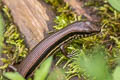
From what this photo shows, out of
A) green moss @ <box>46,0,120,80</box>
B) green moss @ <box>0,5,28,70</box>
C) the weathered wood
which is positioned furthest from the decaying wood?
green moss @ <box>0,5,28,70</box>

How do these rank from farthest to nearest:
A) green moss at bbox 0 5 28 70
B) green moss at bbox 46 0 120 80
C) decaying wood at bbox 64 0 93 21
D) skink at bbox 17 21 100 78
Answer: decaying wood at bbox 64 0 93 21, green moss at bbox 0 5 28 70, skink at bbox 17 21 100 78, green moss at bbox 46 0 120 80

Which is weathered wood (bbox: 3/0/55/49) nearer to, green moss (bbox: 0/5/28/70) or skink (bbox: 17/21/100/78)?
green moss (bbox: 0/5/28/70)

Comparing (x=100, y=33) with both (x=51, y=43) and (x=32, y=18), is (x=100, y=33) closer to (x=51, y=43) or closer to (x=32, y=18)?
(x=51, y=43)

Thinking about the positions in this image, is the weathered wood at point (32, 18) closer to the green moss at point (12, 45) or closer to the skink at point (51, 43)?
the green moss at point (12, 45)

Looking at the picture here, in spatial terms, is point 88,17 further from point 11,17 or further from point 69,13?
point 11,17

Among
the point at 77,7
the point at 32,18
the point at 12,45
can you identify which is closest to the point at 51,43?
the point at 32,18

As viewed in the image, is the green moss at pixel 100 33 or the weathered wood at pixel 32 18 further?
the weathered wood at pixel 32 18

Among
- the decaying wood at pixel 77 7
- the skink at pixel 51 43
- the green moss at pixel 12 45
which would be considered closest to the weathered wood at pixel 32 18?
the green moss at pixel 12 45
